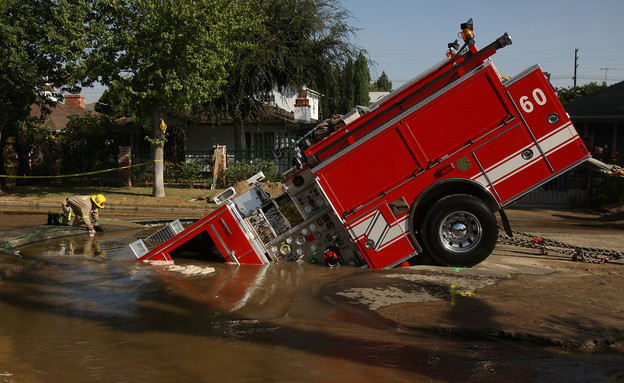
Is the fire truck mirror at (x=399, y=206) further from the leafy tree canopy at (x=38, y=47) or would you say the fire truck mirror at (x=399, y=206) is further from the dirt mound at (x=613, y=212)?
the leafy tree canopy at (x=38, y=47)

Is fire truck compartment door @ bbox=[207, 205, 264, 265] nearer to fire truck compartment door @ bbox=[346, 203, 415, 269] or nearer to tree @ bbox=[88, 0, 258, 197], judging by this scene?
fire truck compartment door @ bbox=[346, 203, 415, 269]

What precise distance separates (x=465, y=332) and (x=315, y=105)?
126ft

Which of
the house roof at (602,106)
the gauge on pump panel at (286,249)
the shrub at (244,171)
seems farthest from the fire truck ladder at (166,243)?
the house roof at (602,106)

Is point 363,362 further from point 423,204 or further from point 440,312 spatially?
point 423,204

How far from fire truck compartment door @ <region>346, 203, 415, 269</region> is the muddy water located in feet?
1.12

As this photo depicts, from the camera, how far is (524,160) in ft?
26.3

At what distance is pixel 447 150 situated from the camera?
8.10m

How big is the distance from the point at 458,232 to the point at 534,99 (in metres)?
2.14

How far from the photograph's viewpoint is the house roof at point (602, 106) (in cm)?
2544

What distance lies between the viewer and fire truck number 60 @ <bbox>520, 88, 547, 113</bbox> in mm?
7949

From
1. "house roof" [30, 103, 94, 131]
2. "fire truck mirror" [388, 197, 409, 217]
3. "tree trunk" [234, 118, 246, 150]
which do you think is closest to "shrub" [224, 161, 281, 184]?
"tree trunk" [234, 118, 246, 150]

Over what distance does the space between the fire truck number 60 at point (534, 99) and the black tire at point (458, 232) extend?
1.45 m

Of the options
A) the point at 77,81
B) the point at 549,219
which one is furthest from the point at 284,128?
the point at 549,219

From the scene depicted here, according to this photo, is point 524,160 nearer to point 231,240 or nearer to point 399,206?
point 399,206
